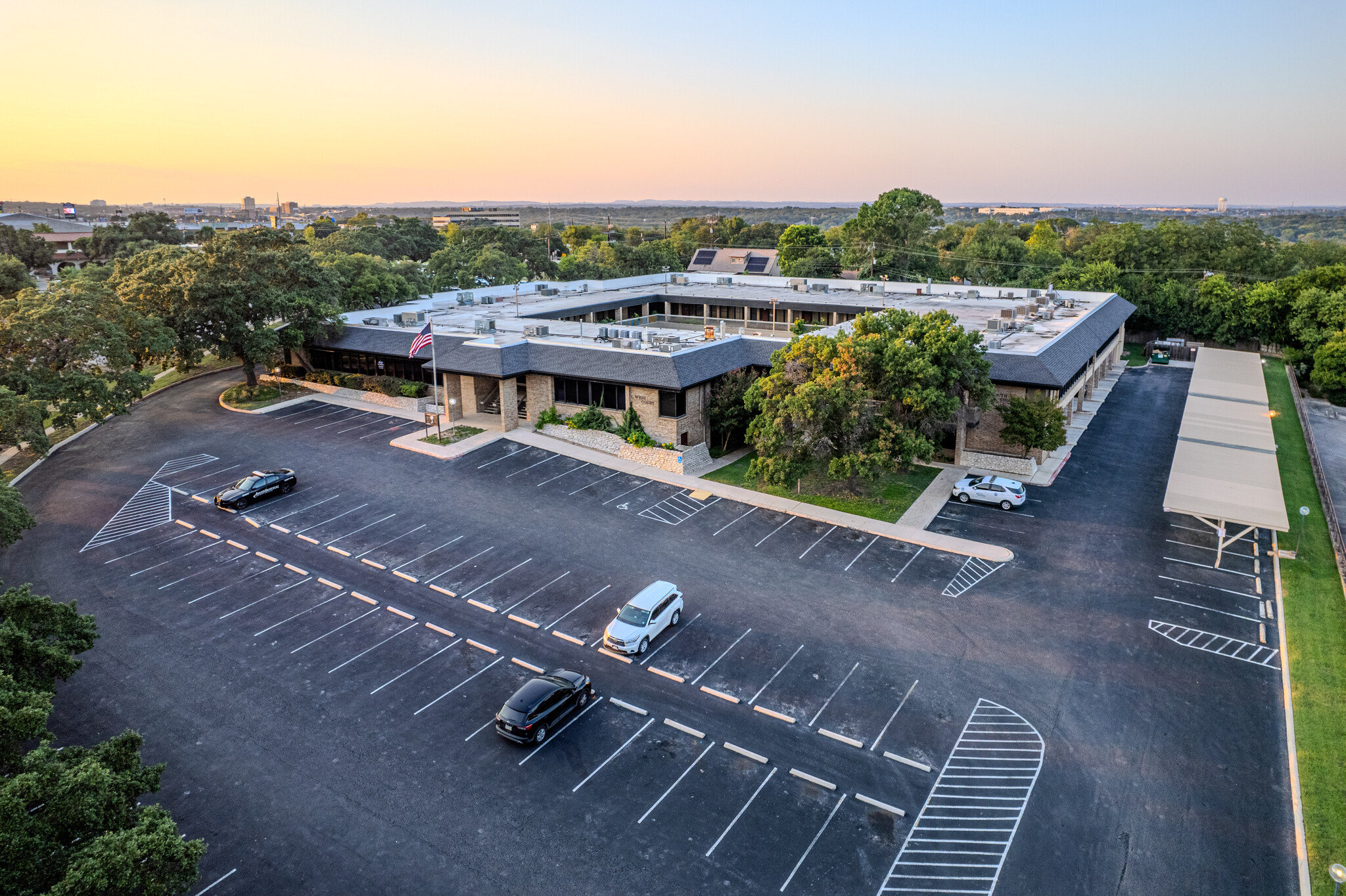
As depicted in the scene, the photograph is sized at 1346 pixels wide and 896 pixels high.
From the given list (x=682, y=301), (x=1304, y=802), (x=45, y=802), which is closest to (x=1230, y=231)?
(x=682, y=301)

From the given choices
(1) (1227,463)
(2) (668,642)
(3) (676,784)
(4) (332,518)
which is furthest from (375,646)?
(1) (1227,463)

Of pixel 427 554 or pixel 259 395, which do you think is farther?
pixel 259 395

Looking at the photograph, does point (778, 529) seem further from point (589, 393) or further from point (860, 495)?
point (589, 393)

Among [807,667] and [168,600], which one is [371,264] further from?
[807,667]

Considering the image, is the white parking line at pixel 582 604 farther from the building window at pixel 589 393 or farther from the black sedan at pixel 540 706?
the building window at pixel 589 393

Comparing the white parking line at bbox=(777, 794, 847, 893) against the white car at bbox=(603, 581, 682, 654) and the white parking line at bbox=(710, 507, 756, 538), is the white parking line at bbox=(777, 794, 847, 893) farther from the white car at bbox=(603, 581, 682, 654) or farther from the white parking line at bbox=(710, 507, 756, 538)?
the white parking line at bbox=(710, 507, 756, 538)

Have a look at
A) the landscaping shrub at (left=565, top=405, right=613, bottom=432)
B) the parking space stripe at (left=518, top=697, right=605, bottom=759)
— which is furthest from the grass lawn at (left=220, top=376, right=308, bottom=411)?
the parking space stripe at (left=518, top=697, right=605, bottom=759)

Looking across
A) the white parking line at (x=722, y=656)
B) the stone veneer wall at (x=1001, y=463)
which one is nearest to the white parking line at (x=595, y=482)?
the white parking line at (x=722, y=656)

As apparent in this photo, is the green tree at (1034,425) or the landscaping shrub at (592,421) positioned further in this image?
the landscaping shrub at (592,421)
